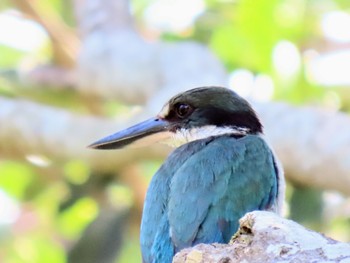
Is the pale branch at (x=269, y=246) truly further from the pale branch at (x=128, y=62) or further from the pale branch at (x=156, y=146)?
the pale branch at (x=128, y=62)

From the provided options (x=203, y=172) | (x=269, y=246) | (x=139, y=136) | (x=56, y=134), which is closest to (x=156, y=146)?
(x=56, y=134)

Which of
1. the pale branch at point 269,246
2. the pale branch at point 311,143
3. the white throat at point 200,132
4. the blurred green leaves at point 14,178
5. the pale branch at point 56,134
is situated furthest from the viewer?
the blurred green leaves at point 14,178

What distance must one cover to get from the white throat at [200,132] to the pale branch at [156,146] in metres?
0.39

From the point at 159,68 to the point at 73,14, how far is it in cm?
114

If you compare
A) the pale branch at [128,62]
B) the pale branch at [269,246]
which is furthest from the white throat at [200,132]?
the pale branch at [269,246]

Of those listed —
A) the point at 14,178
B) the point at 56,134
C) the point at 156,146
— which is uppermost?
the point at 56,134

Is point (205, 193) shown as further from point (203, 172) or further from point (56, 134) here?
point (56, 134)

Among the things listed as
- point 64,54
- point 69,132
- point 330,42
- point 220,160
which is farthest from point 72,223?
point 220,160

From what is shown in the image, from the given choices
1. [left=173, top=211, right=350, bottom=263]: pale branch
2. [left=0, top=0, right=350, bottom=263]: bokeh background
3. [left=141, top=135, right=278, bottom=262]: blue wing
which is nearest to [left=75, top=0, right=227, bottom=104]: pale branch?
[left=0, top=0, right=350, bottom=263]: bokeh background

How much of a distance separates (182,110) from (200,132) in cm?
9

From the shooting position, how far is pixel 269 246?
6.69ft

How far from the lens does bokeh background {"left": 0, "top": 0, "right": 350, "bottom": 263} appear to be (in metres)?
3.87

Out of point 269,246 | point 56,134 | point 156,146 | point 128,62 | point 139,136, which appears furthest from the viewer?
point 128,62

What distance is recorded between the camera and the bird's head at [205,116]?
3.29 meters
